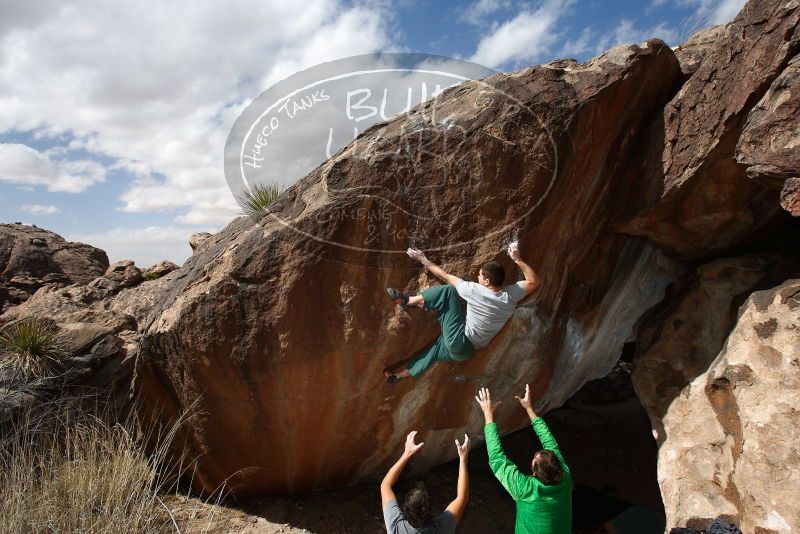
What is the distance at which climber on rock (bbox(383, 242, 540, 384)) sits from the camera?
4.12m

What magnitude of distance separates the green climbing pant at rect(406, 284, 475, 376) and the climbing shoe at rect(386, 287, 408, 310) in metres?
0.15

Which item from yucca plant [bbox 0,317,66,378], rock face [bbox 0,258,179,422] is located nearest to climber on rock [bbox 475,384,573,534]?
rock face [bbox 0,258,179,422]

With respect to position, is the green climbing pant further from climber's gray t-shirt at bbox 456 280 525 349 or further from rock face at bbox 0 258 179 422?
rock face at bbox 0 258 179 422

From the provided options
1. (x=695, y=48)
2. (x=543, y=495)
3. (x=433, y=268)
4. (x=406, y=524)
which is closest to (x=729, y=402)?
(x=543, y=495)

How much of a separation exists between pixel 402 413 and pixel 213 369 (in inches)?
68.6

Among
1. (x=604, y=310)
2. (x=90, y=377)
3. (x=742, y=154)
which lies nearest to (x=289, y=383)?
(x=90, y=377)

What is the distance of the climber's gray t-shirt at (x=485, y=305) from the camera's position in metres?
4.11

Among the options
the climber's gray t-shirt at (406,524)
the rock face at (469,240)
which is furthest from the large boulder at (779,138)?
the climber's gray t-shirt at (406,524)

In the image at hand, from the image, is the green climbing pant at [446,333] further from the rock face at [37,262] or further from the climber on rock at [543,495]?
the rock face at [37,262]

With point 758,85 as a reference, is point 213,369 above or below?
below

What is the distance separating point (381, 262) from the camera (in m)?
4.31

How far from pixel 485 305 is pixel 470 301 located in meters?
0.13

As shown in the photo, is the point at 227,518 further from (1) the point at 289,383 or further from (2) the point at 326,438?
(1) the point at 289,383

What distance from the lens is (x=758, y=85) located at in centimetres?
405
